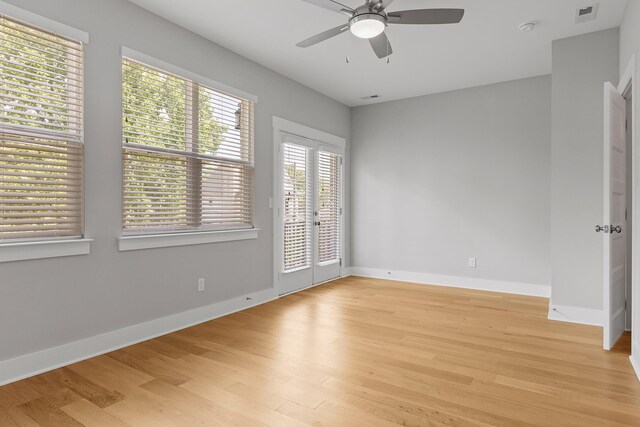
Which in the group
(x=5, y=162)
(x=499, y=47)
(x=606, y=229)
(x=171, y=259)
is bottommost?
(x=171, y=259)

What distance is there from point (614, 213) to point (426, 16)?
2.14m

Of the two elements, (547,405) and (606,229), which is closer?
(547,405)

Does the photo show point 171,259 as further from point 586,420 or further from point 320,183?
point 586,420

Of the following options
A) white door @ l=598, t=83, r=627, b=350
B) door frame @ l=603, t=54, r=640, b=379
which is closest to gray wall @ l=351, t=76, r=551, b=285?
white door @ l=598, t=83, r=627, b=350

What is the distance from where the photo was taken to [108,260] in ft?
9.37

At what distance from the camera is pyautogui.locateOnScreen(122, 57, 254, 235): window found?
307 cm

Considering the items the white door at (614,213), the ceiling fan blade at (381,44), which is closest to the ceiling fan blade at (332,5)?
the ceiling fan blade at (381,44)

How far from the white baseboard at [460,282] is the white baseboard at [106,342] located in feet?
8.25

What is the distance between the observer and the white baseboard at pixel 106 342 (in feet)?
7.78

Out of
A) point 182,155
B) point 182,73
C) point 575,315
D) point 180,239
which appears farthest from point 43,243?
point 575,315

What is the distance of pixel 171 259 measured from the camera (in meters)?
3.34

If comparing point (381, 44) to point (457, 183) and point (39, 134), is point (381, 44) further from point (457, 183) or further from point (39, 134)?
point (457, 183)

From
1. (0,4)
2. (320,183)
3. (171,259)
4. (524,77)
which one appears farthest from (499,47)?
(0,4)

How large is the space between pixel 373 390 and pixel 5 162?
2739mm
